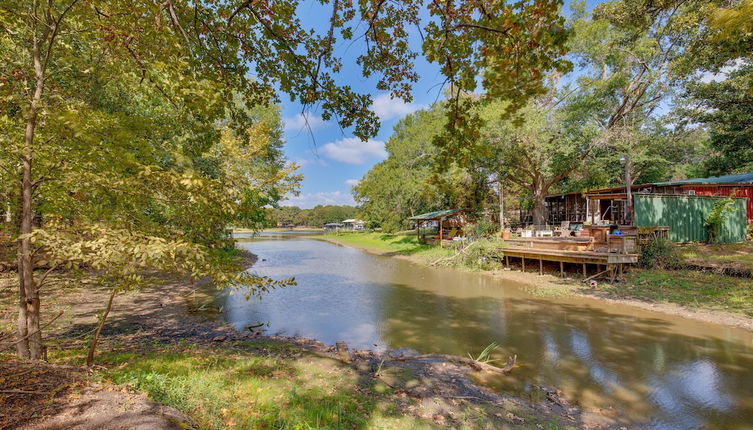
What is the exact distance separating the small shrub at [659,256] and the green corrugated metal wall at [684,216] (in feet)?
7.01

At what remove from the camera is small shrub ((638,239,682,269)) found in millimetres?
13273

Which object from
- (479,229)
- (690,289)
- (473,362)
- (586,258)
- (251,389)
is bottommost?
(473,362)

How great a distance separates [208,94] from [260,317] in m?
8.25

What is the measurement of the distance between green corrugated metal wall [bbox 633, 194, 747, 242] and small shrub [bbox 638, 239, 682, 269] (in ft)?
7.01

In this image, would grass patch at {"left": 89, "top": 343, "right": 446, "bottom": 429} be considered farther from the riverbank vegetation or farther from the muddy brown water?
the muddy brown water

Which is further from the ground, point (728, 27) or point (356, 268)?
point (728, 27)

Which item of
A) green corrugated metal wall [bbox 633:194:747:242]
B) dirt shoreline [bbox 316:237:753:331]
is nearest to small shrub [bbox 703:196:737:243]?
green corrugated metal wall [bbox 633:194:747:242]

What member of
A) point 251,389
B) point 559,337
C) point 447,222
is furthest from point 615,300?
point 447,222

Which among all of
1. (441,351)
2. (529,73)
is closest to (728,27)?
(529,73)

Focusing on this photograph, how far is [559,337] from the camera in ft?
27.4

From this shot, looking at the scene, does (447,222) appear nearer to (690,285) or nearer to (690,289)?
(690,285)

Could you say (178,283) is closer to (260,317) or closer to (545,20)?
(260,317)

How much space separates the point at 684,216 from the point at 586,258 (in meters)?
7.21

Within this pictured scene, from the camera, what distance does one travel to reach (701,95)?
49.1 ft
